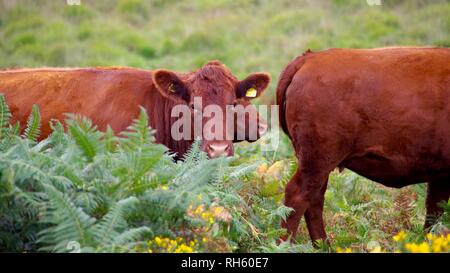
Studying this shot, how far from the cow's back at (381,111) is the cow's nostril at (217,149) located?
0.78 meters

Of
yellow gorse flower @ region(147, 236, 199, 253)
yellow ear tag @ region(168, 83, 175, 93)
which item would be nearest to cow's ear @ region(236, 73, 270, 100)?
yellow ear tag @ region(168, 83, 175, 93)

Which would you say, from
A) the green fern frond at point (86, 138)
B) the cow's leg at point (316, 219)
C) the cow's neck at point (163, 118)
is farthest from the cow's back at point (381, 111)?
the green fern frond at point (86, 138)

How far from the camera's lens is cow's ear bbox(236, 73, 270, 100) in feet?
26.8

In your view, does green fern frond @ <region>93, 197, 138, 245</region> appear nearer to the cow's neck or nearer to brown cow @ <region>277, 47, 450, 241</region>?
brown cow @ <region>277, 47, 450, 241</region>

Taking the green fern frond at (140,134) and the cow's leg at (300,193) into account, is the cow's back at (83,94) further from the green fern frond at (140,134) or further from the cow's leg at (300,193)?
the green fern frond at (140,134)

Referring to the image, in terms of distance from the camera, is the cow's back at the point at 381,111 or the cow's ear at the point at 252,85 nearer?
the cow's back at the point at 381,111

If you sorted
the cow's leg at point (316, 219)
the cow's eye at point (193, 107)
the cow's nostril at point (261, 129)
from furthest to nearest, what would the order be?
1. the cow's nostril at point (261, 129)
2. the cow's eye at point (193, 107)
3. the cow's leg at point (316, 219)

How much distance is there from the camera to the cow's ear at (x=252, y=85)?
8.16 metres

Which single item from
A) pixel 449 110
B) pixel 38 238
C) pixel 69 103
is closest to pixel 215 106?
pixel 69 103

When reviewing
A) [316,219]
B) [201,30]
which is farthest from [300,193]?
[201,30]

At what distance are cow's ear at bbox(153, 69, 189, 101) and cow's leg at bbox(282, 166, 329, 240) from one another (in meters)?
1.64

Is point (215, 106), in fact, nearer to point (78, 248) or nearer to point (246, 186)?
point (246, 186)

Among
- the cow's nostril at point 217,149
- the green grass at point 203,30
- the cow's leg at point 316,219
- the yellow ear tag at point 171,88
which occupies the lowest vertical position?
the cow's leg at point 316,219

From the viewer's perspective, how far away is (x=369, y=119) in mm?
7000
